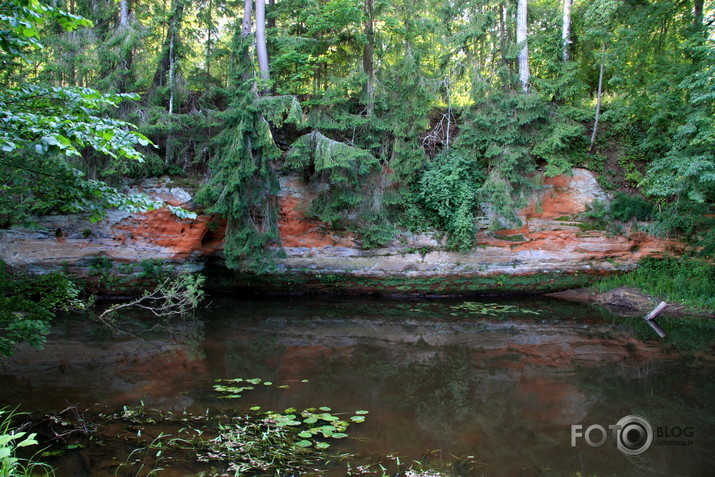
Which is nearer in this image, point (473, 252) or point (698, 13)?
point (698, 13)

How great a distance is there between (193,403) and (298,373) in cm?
181

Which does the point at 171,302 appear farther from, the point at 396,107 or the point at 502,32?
the point at 502,32

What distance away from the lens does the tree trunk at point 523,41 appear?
11.5 meters

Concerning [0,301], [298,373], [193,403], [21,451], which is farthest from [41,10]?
[298,373]

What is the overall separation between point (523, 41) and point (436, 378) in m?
9.57

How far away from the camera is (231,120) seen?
33.5 ft

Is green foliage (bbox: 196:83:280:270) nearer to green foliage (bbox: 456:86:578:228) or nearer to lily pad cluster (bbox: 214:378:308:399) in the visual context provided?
lily pad cluster (bbox: 214:378:308:399)

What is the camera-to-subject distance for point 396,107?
1177 centimetres

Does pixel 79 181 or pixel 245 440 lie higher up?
pixel 79 181

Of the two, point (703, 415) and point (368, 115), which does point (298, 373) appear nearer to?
point (703, 415)

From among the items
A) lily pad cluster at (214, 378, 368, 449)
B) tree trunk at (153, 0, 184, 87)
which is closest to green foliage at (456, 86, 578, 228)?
lily pad cluster at (214, 378, 368, 449)

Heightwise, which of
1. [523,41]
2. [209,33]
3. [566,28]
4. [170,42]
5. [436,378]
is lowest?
[436,378]

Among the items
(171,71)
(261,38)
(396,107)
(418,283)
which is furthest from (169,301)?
(396,107)

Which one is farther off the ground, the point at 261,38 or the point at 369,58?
the point at 261,38
